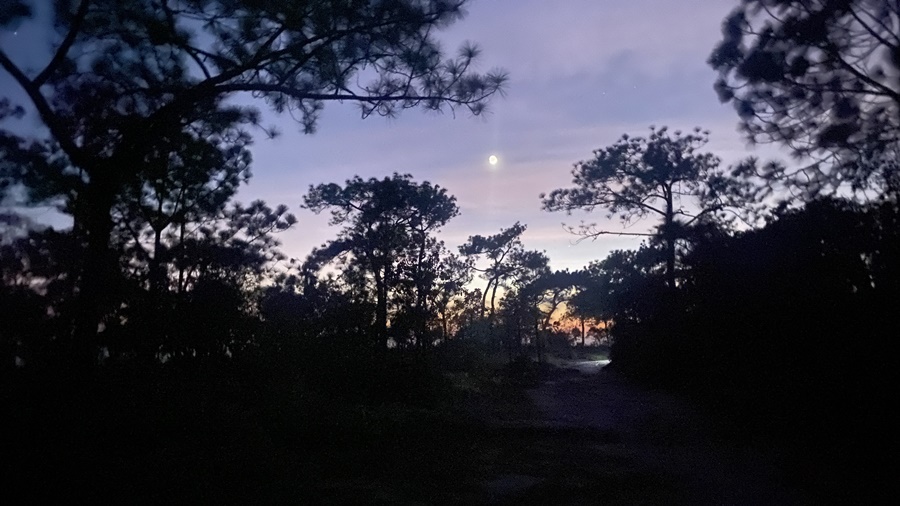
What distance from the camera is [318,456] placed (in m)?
6.98

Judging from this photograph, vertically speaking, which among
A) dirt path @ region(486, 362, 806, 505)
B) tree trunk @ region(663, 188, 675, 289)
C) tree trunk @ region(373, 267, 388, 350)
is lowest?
dirt path @ region(486, 362, 806, 505)

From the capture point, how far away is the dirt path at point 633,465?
559 cm

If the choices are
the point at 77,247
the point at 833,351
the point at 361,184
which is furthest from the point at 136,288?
Result: the point at 361,184

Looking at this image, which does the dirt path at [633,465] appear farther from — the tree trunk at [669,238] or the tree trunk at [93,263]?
the tree trunk at [669,238]

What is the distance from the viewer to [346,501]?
211 inches

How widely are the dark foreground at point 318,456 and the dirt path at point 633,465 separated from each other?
28 mm

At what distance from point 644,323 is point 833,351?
13576 mm

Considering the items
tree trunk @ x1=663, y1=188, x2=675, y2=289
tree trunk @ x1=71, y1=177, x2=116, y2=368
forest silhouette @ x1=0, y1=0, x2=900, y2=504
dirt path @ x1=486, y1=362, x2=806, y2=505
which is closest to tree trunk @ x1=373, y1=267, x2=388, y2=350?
forest silhouette @ x1=0, y1=0, x2=900, y2=504

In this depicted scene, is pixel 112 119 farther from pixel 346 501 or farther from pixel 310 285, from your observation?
pixel 310 285

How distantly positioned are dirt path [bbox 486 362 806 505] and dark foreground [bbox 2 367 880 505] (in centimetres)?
3

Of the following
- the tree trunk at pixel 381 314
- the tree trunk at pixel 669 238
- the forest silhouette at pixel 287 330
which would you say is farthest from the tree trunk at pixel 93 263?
the tree trunk at pixel 669 238

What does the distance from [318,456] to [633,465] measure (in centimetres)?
395

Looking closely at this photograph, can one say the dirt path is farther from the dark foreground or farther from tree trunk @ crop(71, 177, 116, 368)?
tree trunk @ crop(71, 177, 116, 368)

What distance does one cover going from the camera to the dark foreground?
4855 mm
